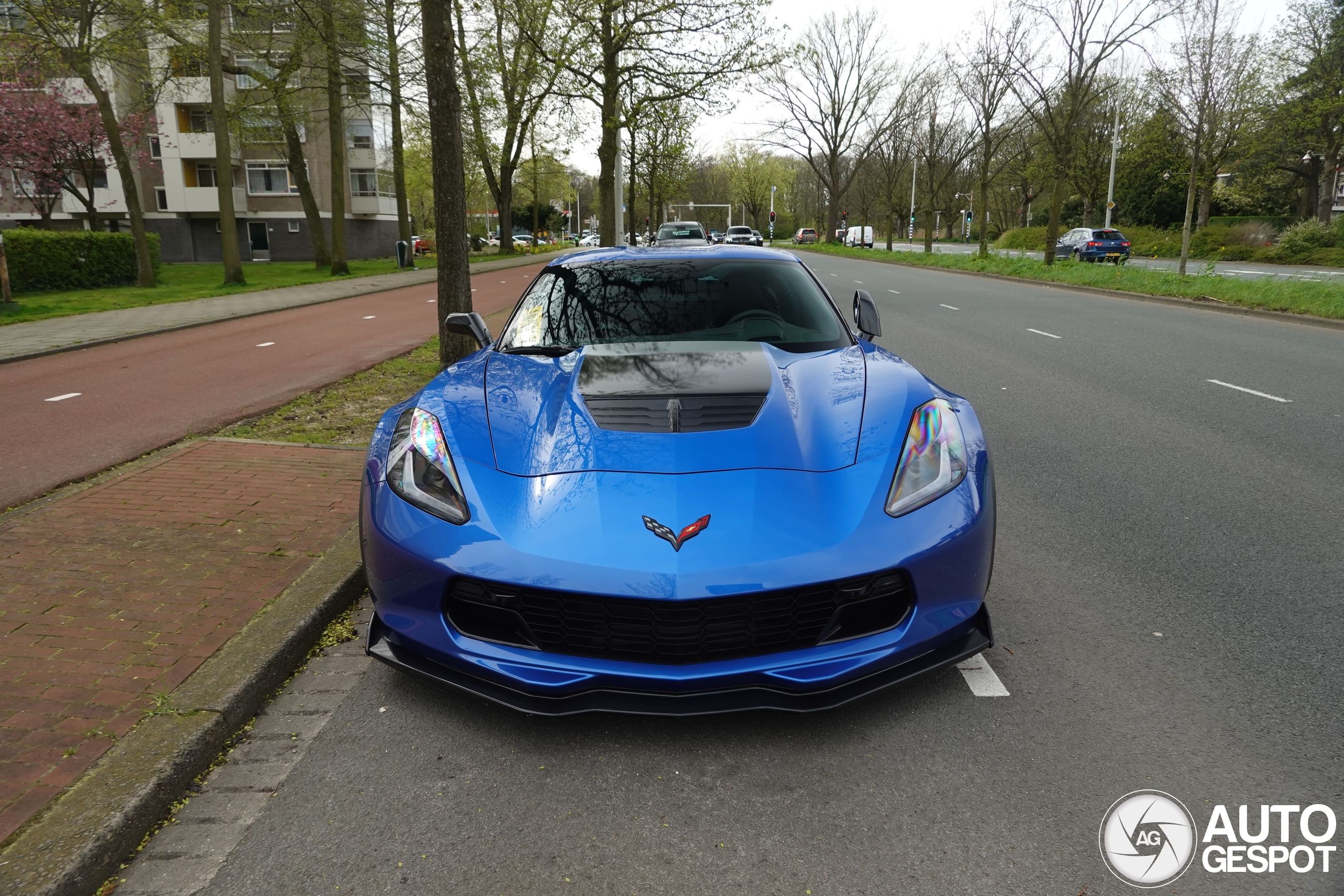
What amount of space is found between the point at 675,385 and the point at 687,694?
123cm

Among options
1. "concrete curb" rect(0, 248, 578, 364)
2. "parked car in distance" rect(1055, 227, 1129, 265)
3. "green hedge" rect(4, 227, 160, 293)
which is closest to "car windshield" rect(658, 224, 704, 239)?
"concrete curb" rect(0, 248, 578, 364)

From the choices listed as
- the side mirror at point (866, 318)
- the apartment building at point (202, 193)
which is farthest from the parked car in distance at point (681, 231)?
the apartment building at point (202, 193)

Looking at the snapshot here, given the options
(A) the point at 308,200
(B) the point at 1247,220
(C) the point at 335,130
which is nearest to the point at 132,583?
(C) the point at 335,130

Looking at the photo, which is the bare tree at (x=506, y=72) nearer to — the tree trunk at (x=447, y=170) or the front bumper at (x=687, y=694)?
the tree trunk at (x=447, y=170)

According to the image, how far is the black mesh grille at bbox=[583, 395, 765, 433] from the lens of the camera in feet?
9.62

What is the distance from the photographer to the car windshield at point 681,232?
24531mm

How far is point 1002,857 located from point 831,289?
2064cm

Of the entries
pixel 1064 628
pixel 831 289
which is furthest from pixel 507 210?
pixel 1064 628

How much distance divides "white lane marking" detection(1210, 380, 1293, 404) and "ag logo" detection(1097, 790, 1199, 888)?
689 cm

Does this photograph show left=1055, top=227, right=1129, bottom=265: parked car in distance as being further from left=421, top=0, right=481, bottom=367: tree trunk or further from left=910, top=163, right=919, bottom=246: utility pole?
left=421, top=0, right=481, bottom=367: tree trunk

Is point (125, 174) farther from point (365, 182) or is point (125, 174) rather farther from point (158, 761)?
point (365, 182)

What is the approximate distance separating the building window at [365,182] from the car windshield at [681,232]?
28.6m

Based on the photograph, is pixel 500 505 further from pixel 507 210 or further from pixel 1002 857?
pixel 507 210

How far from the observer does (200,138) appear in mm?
44281
